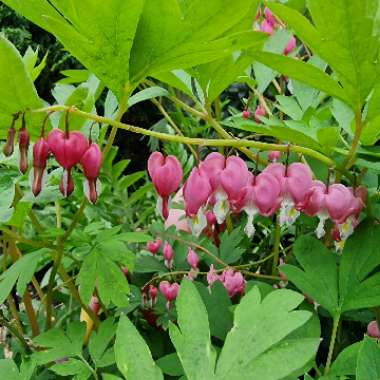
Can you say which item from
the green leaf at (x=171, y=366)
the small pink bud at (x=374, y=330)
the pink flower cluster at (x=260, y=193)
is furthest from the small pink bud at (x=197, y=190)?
the small pink bud at (x=374, y=330)

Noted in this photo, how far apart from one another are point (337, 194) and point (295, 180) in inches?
2.4

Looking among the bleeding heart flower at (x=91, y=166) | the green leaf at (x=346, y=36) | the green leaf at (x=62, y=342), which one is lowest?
the green leaf at (x=62, y=342)

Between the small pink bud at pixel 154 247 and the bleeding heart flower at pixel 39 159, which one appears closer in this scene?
the bleeding heart flower at pixel 39 159

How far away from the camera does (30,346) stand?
3.26 ft

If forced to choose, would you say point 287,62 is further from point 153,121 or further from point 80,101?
point 153,121

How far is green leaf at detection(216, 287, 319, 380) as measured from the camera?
598 millimetres

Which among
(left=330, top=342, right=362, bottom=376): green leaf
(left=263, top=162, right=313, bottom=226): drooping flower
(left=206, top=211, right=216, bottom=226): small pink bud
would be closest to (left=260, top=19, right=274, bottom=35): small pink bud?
(left=206, top=211, right=216, bottom=226): small pink bud

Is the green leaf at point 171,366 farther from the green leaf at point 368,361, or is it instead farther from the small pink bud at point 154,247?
the small pink bud at point 154,247

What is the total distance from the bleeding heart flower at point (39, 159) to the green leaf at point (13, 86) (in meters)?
0.05

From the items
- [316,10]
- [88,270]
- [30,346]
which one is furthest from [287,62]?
[30,346]

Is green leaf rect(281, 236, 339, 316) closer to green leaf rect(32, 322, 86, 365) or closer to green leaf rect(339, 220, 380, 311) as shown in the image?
green leaf rect(339, 220, 380, 311)

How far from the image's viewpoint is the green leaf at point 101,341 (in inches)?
33.8

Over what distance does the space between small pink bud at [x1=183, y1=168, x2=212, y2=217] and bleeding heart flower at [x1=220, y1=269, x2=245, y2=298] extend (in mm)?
246

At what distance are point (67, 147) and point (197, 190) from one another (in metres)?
0.19
